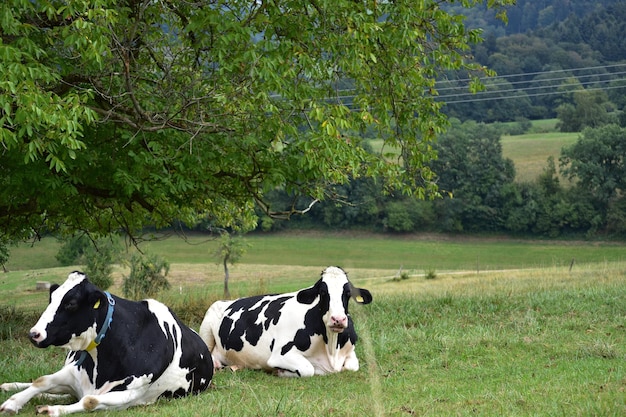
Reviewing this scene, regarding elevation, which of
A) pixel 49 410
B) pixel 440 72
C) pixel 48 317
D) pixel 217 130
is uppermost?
pixel 440 72

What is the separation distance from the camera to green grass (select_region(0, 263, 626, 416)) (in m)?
6.94

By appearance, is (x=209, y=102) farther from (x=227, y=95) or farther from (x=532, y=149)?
(x=532, y=149)

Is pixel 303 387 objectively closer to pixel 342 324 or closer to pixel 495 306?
pixel 342 324

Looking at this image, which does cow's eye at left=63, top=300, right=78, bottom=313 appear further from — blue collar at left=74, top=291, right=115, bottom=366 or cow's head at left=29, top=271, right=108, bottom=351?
blue collar at left=74, top=291, right=115, bottom=366

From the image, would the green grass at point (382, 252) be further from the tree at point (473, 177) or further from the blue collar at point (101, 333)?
the blue collar at point (101, 333)

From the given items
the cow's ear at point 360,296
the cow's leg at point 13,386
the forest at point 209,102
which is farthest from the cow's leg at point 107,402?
the forest at point 209,102

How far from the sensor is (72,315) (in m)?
7.52

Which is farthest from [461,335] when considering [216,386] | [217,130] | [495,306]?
[217,130]

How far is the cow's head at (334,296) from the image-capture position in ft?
31.3

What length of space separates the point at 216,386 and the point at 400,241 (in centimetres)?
9486

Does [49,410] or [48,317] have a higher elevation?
[48,317]

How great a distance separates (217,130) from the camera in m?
14.0

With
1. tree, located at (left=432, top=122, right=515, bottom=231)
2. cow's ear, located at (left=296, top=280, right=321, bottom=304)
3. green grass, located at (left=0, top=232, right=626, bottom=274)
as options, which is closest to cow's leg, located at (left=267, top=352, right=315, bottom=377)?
cow's ear, located at (left=296, top=280, right=321, bottom=304)

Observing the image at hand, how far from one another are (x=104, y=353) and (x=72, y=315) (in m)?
0.54
